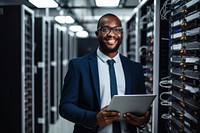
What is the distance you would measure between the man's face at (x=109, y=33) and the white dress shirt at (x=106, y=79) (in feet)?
0.36

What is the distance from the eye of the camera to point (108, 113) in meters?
1.66

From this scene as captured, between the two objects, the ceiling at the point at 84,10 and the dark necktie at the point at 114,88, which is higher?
the ceiling at the point at 84,10

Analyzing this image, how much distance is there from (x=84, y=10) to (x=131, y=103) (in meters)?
7.95

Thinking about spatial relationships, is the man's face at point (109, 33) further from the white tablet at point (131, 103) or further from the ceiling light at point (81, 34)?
the ceiling light at point (81, 34)

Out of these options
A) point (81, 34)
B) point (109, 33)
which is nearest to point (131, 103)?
point (109, 33)

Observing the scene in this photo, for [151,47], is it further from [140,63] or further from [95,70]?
[95,70]

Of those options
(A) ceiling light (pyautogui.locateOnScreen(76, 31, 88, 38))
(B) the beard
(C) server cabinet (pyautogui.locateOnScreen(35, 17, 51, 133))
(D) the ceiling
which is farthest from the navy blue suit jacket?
(A) ceiling light (pyautogui.locateOnScreen(76, 31, 88, 38))

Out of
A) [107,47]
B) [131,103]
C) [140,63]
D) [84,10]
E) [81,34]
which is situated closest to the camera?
[131,103]

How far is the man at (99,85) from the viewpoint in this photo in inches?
68.4

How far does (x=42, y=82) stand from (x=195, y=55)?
331 cm

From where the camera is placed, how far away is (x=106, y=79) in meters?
1.84
